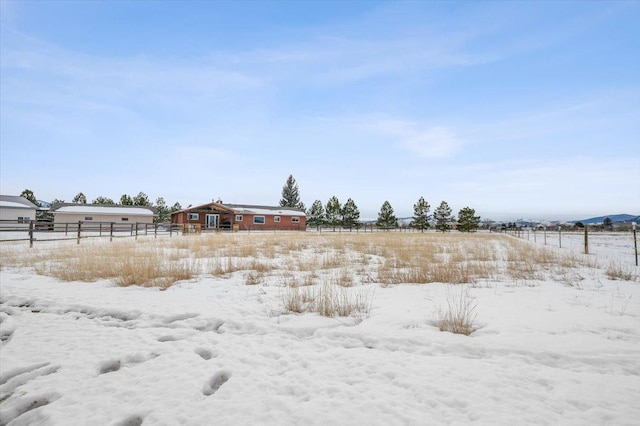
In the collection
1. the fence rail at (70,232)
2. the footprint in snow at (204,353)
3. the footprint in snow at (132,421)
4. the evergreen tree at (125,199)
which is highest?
the evergreen tree at (125,199)

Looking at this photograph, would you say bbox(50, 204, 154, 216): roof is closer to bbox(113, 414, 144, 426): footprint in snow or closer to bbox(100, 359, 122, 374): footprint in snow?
bbox(100, 359, 122, 374): footprint in snow

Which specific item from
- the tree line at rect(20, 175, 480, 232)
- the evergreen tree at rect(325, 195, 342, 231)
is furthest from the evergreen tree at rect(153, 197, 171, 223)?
the evergreen tree at rect(325, 195, 342, 231)

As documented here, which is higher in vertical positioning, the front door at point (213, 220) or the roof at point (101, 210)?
the roof at point (101, 210)

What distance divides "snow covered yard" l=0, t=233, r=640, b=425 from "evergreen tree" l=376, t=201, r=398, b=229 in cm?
5832

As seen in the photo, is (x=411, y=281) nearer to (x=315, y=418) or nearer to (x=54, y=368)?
(x=315, y=418)

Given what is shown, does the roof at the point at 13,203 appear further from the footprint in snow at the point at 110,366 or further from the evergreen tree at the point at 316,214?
the footprint in snow at the point at 110,366

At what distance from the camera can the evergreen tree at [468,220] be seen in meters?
62.5

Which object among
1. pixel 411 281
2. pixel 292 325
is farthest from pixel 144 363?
pixel 411 281

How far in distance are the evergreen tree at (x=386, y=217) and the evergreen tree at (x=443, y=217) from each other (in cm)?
875

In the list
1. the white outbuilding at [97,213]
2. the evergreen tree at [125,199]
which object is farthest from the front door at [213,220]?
the evergreen tree at [125,199]

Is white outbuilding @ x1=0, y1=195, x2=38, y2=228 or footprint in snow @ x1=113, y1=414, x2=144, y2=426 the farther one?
white outbuilding @ x1=0, y1=195, x2=38, y2=228

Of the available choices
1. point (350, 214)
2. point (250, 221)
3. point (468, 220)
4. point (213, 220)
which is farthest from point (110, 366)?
point (468, 220)

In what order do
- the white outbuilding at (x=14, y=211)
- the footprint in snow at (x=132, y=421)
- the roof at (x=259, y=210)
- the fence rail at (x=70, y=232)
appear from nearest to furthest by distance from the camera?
the footprint in snow at (x=132, y=421) → the fence rail at (x=70, y=232) → the white outbuilding at (x=14, y=211) → the roof at (x=259, y=210)

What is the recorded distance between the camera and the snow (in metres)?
41.4
